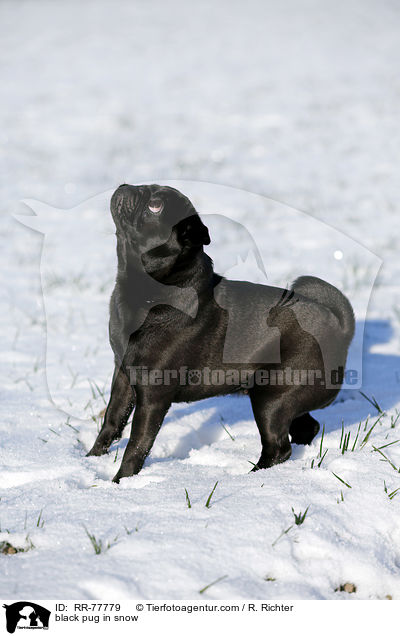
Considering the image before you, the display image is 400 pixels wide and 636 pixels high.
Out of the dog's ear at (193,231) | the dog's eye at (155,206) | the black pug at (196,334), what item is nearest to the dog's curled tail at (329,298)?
the black pug at (196,334)

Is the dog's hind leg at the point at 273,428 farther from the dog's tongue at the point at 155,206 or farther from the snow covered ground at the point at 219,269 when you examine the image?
the dog's tongue at the point at 155,206

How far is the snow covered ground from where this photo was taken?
232 cm

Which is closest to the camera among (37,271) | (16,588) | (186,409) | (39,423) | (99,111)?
(16,588)

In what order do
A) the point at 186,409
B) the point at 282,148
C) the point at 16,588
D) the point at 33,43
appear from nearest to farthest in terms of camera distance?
the point at 16,588 → the point at 186,409 → the point at 282,148 → the point at 33,43

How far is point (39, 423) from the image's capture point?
3678 mm

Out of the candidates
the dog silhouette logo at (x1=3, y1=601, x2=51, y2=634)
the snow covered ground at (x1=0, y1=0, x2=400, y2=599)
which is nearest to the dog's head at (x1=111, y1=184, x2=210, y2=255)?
the snow covered ground at (x1=0, y1=0, x2=400, y2=599)

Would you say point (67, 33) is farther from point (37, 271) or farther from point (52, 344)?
point (52, 344)

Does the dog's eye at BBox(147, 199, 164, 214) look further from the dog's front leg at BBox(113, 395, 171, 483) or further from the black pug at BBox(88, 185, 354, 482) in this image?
the dog's front leg at BBox(113, 395, 171, 483)

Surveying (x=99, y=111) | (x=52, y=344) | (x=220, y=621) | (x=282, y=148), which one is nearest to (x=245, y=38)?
(x=99, y=111)

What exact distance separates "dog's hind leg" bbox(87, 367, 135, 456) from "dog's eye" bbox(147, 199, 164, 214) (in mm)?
866

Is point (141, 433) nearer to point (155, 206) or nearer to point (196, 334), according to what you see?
point (196, 334)

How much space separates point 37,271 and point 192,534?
17.3 feet

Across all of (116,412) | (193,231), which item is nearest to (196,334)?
(193,231)

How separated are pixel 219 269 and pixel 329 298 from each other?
2.02 ft
